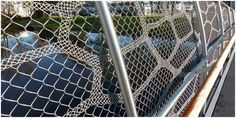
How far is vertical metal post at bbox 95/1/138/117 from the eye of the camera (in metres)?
1.71

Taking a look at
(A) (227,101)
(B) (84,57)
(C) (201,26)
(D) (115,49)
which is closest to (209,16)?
(A) (227,101)

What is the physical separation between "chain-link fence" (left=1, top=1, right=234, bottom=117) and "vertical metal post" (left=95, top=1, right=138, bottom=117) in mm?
50

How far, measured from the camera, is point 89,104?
2168 millimetres

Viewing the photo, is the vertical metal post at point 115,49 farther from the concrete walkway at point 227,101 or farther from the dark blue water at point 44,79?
the concrete walkway at point 227,101

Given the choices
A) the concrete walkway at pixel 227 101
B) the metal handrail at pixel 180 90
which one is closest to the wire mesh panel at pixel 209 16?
the concrete walkway at pixel 227 101

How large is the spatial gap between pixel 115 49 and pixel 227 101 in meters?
3.21

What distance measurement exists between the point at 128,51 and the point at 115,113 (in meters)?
0.43

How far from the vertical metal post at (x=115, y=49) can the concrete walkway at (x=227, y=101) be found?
244 centimetres

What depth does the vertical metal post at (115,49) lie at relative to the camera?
171cm

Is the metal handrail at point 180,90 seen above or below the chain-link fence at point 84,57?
below

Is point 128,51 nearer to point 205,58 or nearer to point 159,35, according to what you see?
point 159,35

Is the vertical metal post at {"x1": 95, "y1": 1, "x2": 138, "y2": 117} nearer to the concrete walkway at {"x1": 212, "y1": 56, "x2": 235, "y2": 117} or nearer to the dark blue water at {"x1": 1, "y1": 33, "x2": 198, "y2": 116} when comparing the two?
the dark blue water at {"x1": 1, "y1": 33, "x2": 198, "y2": 116}

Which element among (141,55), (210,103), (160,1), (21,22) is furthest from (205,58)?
(21,22)

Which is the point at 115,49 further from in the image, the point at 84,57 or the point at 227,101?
the point at 227,101
